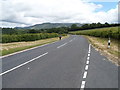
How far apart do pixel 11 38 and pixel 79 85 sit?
148 ft

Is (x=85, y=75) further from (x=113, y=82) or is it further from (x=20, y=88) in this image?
(x=20, y=88)

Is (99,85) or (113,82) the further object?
(113,82)

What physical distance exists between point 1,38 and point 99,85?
4212 centimetres

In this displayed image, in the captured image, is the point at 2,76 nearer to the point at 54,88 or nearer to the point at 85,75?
the point at 54,88

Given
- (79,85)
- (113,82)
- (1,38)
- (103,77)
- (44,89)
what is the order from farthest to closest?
(1,38), (103,77), (113,82), (79,85), (44,89)

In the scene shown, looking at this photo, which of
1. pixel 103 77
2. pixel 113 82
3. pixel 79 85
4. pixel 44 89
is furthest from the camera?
pixel 103 77

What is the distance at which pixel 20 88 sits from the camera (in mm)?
5496

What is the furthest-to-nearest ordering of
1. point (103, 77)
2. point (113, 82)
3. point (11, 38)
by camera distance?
point (11, 38)
point (103, 77)
point (113, 82)

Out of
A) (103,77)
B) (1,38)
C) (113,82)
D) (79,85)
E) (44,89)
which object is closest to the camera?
(44,89)

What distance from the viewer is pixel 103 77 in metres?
6.95

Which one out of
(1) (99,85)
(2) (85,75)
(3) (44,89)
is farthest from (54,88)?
(2) (85,75)

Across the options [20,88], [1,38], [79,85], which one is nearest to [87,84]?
[79,85]

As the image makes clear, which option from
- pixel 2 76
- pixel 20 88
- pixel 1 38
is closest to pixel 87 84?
pixel 20 88

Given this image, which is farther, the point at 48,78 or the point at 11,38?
the point at 11,38
